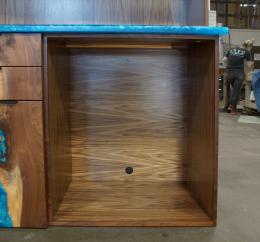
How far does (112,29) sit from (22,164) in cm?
52

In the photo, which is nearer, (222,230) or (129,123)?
(222,230)

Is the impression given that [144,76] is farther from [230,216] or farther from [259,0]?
[259,0]

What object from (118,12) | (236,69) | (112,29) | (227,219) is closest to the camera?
(112,29)

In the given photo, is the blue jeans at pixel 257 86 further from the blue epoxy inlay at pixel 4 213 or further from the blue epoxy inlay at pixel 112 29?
the blue epoxy inlay at pixel 4 213

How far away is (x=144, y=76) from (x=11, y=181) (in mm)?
737

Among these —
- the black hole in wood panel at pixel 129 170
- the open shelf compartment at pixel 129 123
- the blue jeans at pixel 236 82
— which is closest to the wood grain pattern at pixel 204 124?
the open shelf compartment at pixel 129 123

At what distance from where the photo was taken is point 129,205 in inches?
50.2

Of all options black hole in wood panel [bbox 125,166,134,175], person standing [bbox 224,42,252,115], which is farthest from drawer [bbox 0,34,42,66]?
person standing [bbox 224,42,252,115]

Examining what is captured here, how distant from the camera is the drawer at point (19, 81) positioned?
3.43 ft

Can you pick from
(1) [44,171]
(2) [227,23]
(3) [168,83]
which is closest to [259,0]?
(2) [227,23]

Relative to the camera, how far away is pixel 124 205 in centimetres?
128

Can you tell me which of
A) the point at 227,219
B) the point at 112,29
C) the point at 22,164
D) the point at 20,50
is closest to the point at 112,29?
the point at 112,29

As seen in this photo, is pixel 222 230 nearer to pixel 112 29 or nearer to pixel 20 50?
pixel 112 29

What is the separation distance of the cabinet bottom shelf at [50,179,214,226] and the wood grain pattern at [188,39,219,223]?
70 millimetres
